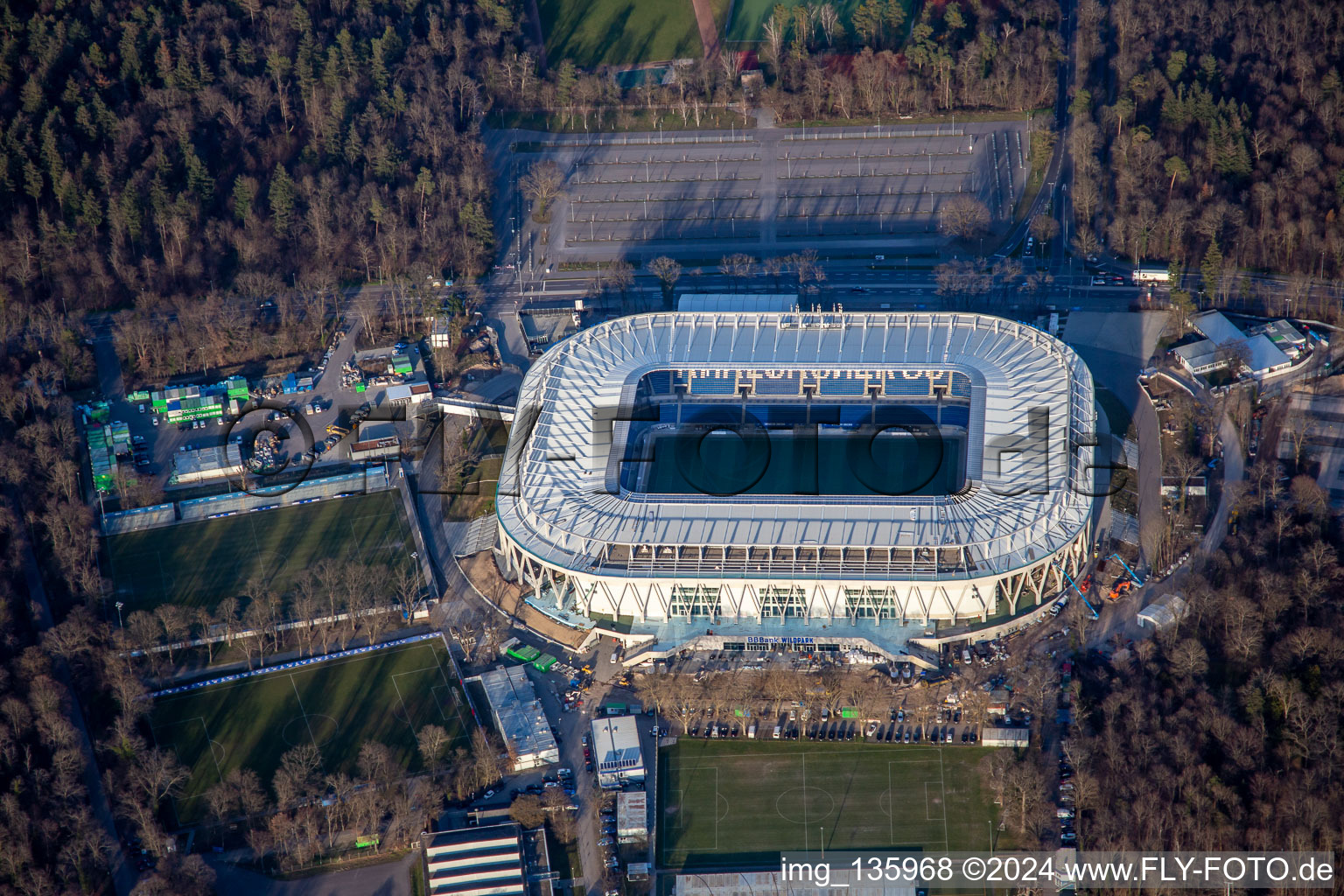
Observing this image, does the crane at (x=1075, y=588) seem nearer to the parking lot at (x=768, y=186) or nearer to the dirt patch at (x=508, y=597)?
the dirt patch at (x=508, y=597)

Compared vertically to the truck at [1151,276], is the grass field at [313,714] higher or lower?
lower

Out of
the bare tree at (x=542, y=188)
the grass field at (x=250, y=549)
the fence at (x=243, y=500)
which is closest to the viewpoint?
the grass field at (x=250, y=549)

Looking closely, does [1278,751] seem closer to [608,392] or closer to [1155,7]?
[608,392]

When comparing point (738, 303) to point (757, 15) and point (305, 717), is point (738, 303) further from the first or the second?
point (757, 15)

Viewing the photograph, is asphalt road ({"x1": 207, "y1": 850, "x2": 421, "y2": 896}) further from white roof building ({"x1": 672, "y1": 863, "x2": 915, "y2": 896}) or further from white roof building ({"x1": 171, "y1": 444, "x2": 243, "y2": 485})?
white roof building ({"x1": 171, "y1": 444, "x2": 243, "y2": 485})

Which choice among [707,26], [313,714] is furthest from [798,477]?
[707,26]

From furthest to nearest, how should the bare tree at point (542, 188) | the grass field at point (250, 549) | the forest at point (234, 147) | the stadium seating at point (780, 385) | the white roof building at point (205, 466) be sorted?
the bare tree at point (542, 188)
the forest at point (234, 147)
the white roof building at point (205, 466)
the stadium seating at point (780, 385)
the grass field at point (250, 549)

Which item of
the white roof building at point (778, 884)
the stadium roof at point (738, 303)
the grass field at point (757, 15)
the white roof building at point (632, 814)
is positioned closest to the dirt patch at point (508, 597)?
the white roof building at point (632, 814)
